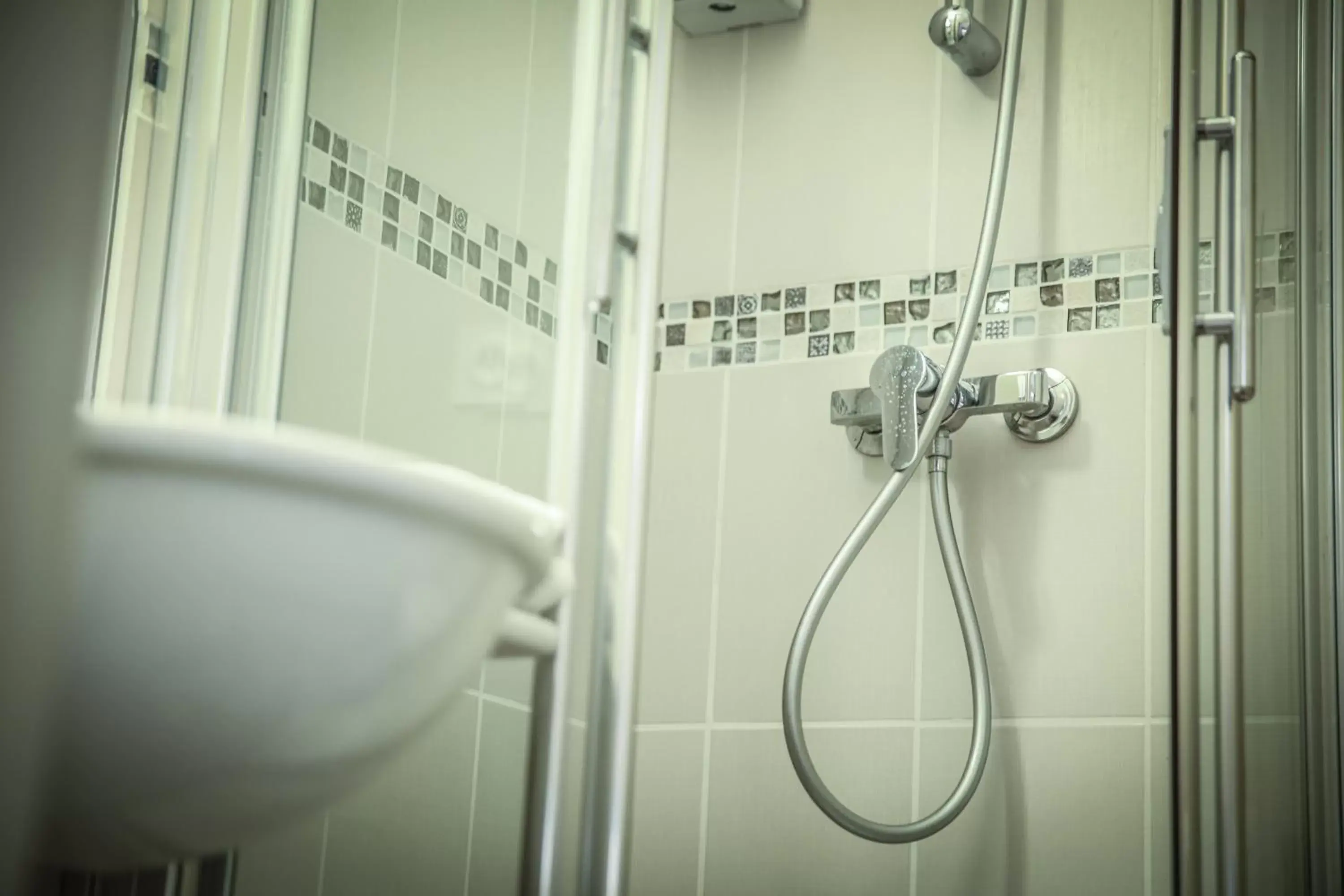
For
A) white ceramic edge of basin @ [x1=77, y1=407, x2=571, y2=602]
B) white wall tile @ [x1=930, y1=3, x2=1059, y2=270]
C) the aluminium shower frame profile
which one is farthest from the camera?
white wall tile @ [x1=930, y1=3, x2=1059, y2=270]

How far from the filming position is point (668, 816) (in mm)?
1768

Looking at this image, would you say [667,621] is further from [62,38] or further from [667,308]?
[62,38]

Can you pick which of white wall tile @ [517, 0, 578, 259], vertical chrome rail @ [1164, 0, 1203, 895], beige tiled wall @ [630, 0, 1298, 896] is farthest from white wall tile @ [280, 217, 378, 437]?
beige tiled wall @ [630, 0, 1298, 896]

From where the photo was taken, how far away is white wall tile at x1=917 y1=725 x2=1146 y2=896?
1.51m

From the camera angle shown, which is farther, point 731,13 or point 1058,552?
point 731,13

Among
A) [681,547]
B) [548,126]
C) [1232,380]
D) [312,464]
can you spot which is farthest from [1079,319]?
[312,464]

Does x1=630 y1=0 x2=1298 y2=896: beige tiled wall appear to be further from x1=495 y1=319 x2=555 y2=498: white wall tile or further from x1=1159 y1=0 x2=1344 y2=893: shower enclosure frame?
x1=495 y1=319 x2=555 y2=498: white wall tile

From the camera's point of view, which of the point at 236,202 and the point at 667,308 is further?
the point at 667,308

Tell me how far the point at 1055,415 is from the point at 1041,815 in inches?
16.9

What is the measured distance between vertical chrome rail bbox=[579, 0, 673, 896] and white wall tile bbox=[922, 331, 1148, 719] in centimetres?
78

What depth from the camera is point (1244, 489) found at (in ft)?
3.30

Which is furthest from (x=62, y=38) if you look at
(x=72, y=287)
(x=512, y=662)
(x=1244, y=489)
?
(x=1244, y=489)

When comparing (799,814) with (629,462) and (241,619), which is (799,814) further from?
(241,619)

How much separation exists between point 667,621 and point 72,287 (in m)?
1.50
